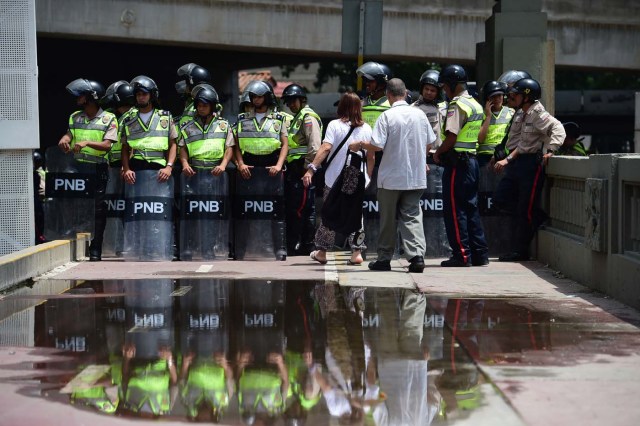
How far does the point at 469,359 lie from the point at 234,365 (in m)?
1.47

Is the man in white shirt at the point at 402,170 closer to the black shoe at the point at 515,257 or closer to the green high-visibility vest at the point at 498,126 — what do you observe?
the black shoe at the point at 515,257

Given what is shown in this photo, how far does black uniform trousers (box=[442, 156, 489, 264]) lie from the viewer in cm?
1403

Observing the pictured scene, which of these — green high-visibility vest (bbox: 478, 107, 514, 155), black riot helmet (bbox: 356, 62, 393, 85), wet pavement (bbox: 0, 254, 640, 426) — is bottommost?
wet pavement (bbox: 0, 254, 640, 426)

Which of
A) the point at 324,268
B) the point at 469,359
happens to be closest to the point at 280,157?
the point at 324,268

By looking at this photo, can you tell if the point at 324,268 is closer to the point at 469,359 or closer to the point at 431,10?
the point at 469,359

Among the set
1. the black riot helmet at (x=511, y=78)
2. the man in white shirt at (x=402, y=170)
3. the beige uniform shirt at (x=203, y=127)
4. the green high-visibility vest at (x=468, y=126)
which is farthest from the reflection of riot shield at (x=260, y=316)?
the black riot helmet at (x=511, y=78)

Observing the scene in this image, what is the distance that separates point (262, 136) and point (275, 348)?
22.7 feet

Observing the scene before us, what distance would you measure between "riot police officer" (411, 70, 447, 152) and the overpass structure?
666 inches

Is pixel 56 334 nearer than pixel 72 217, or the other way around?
pixel 56 334

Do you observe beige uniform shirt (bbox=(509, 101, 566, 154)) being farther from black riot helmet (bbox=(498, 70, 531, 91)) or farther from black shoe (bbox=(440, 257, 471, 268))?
black shoe (bbox=(440, 257, 471, 268))

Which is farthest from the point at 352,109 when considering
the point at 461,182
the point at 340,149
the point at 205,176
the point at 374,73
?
the point at 205,176

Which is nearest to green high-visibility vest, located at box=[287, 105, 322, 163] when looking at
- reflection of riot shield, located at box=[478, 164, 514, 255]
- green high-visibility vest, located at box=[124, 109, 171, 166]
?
green high-visibility vest, located at box=[124, 109, 171, 166]

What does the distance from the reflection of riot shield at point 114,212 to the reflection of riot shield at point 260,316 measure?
11.4ft

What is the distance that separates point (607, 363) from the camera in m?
8.13
